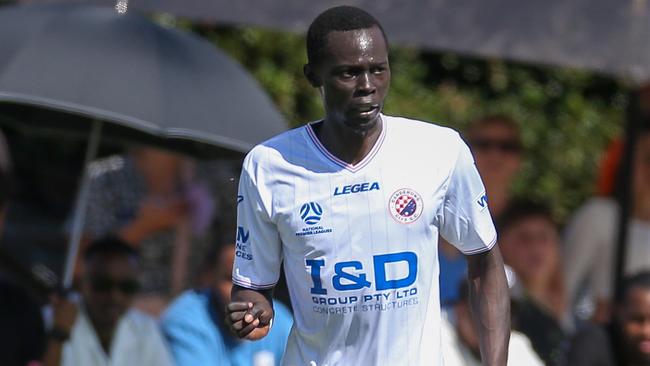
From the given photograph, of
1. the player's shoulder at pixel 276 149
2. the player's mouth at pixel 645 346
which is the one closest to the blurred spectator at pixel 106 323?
the player's mouth at pixel 645 346

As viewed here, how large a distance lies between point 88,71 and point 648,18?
2977 mm

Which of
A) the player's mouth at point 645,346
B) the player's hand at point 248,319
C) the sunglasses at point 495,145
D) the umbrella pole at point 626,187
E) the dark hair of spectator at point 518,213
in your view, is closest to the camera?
the player's hand at point 248,319

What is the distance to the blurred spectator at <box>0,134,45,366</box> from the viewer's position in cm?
670

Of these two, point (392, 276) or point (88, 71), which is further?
point (88, 71)

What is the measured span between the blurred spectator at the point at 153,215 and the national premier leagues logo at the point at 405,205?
3547mm

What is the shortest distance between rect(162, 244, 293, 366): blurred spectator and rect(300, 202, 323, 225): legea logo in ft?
8.19

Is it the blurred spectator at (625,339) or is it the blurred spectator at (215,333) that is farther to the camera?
the blurred spectator at (625,339)

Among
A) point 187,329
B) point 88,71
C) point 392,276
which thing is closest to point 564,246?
point 187,329

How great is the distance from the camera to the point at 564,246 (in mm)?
8422

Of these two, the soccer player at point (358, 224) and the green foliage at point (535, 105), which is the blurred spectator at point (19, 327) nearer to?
the soccer player at point (358, 224)

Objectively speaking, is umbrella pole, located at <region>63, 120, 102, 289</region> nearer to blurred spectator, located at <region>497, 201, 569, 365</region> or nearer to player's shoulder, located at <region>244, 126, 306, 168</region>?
blurred spectator, located at <region>497, 201, 569, 365</region>

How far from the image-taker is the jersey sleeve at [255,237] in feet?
14.2

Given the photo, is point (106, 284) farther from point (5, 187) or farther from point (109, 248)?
point (5, 187)

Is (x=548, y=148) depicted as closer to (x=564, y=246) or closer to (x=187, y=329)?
(x=564, y=246)
